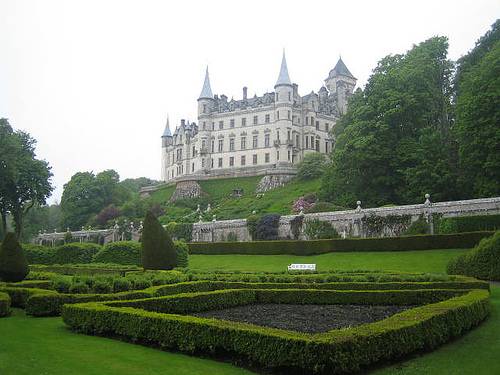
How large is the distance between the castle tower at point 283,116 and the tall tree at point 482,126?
4937 centimetres

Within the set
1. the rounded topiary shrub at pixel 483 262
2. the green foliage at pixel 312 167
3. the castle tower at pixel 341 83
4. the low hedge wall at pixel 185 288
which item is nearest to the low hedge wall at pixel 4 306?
the low hedge wall at pixel 185 288

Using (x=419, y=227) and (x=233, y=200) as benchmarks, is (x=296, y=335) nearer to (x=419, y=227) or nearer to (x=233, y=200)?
(x=419, y=227)

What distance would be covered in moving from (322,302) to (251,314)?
3.38 m

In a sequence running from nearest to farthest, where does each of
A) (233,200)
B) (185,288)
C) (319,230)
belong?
1. (185,288)
2. (319,230)
3. (233,200)

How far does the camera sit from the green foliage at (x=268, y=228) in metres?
47.8

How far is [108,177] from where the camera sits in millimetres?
85562

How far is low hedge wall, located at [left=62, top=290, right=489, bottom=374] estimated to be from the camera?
28.1 feet

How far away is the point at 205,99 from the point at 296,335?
91091mm

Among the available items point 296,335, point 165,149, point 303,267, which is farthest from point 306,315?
point 165,149

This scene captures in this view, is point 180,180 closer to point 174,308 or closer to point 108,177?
point 108,177

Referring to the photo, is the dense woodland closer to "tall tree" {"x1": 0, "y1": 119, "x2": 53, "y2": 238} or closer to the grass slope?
"tall tree" {"x1": 0, "y1": 119, "x2": 53, "y2": 238}

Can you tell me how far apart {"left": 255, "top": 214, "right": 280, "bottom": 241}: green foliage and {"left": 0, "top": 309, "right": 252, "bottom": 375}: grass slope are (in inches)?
1415

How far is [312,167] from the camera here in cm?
7719

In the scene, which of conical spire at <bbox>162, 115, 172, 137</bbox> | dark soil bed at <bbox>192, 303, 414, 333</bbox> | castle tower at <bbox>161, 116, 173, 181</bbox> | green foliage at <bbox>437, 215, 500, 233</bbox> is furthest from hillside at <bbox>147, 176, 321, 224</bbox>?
A: dark soil bed at <bbox>192, 303, 414, 333</bbox>
